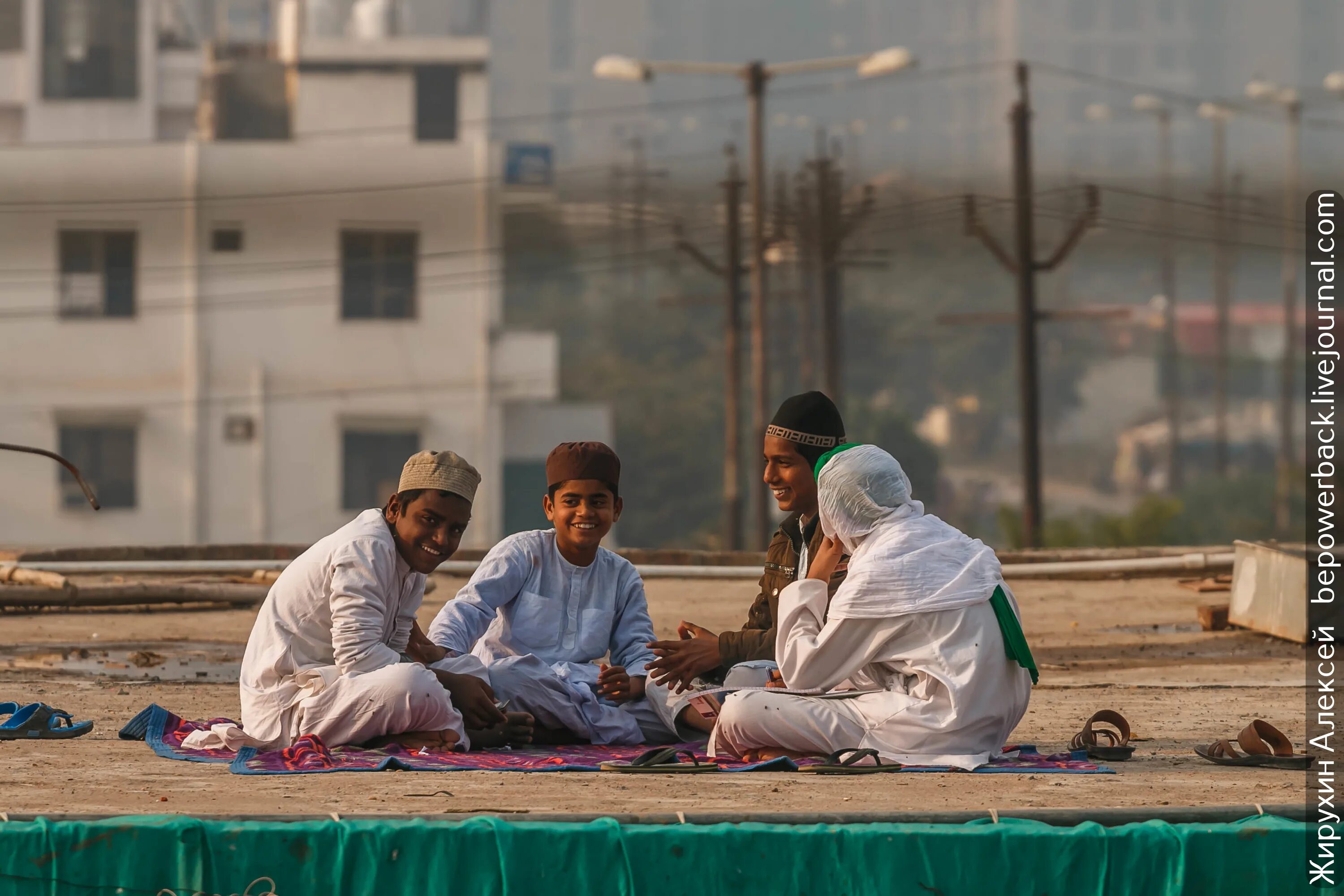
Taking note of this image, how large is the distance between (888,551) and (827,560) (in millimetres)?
328

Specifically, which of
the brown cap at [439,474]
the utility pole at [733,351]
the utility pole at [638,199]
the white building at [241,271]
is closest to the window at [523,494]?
the white building at [241,271]

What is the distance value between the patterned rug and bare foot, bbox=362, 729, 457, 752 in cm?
3

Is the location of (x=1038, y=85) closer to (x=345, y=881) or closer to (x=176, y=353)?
(x=176, y=353)

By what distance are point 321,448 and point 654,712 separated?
119 ft

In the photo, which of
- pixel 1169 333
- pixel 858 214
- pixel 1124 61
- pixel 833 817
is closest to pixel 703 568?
pixel 833 817

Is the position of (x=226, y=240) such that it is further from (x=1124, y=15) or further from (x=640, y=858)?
(x=1124, y=15)

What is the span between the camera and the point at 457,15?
6850 centimetres

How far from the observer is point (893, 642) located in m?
5.61

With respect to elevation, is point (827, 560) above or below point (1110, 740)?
above

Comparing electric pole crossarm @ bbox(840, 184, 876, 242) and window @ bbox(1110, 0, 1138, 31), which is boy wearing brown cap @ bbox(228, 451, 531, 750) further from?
window @ bbox(1110, 0, 1138, 31)

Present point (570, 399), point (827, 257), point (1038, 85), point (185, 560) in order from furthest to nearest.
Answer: point (1038, 85) < point (570, 399) < point (827, 257) < point (185, 560)

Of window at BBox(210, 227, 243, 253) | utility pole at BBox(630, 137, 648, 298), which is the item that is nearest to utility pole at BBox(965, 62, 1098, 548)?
window at BBox(210, 227, 243, 253)

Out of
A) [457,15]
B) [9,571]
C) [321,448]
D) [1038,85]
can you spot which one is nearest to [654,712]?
[9,571]

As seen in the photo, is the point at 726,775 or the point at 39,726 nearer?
the point at 726,775
